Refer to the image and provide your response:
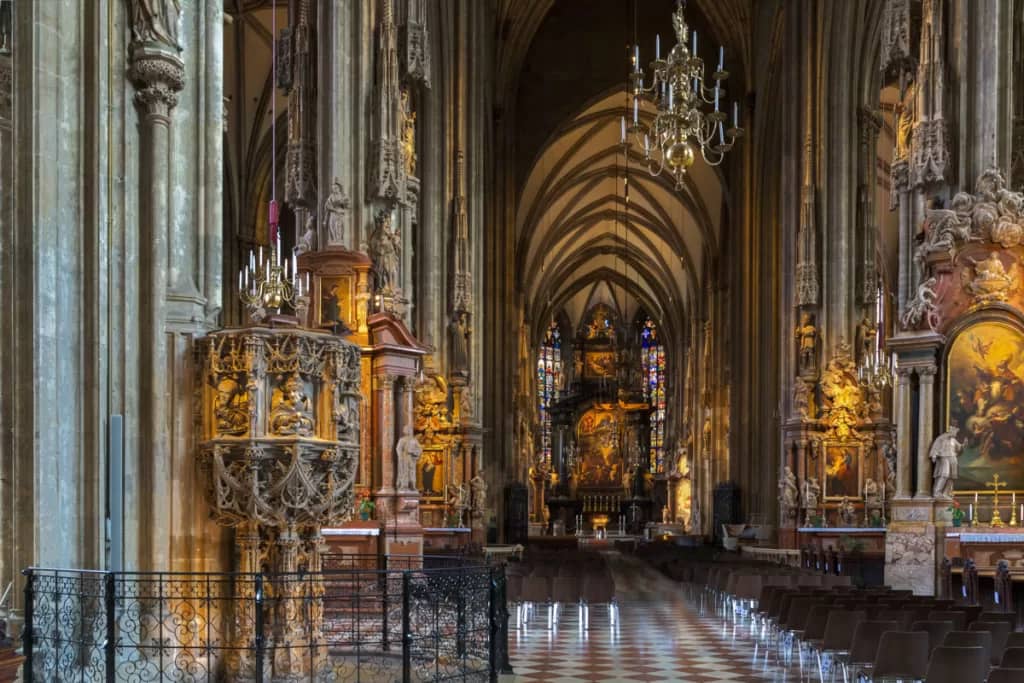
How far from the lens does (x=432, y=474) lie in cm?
2778

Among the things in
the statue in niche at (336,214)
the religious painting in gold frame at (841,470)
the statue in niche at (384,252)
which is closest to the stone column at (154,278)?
the statue in niche at (336,214)

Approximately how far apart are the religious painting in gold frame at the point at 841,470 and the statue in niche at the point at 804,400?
83cm

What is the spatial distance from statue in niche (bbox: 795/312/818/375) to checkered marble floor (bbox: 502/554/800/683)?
10270mm

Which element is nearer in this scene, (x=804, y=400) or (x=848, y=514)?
(x=848, y=514)

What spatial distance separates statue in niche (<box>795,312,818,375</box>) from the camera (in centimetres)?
3173

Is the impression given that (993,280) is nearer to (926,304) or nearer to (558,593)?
(926,304)

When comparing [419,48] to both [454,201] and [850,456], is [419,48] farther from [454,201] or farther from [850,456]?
[850,456]

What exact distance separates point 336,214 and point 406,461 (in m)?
4.21

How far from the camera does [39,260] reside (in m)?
8.98

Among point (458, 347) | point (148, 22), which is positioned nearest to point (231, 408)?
point (148, 22)

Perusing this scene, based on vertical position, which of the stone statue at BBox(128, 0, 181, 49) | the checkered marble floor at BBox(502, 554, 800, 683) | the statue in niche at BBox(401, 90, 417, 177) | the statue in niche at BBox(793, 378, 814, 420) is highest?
the statue in niche at BBox(401, 90, 417, 177)

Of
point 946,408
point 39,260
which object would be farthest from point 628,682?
point 946,408

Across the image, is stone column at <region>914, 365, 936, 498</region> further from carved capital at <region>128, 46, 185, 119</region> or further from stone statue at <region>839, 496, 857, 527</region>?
carved capital at <region>128, 46, 185, 119</region>

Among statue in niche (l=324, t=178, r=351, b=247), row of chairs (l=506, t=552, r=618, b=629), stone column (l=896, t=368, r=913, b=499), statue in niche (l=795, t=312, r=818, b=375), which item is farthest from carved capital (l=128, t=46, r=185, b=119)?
statue in niche (l=795, t=312, r=818, b=375)
